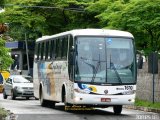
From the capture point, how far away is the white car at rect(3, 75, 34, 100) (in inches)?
1518

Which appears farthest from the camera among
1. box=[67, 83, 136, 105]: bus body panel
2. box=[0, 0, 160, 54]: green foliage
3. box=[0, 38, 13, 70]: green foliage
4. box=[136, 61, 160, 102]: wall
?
box=[136, 61, 160, 102]: wall

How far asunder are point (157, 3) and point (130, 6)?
2.01 m

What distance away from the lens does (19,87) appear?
38.7 m

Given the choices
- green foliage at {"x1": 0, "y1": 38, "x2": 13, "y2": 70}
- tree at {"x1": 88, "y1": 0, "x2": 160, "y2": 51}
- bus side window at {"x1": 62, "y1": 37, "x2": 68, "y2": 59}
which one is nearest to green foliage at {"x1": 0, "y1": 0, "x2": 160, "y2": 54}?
tree at {"x1": 88, "y1": 0, "x2": 160, "y2": 51}

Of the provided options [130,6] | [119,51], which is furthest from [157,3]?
[119,51]

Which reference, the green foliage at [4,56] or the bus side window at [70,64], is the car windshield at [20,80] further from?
the green foliage at [4,56]

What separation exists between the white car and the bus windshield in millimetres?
16327

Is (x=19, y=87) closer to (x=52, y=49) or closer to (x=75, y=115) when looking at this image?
(x=52, y=49)

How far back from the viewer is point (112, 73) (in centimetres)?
2250

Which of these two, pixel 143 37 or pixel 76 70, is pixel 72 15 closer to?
pixel 143 37

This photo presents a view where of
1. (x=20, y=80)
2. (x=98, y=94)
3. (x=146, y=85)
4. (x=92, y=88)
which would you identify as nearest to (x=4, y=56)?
(x=92, y=88)

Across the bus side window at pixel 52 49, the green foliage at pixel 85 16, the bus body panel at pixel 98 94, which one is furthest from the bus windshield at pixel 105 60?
the green foliage at pixel 85 16

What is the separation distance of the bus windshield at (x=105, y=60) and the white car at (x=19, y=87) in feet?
53.6

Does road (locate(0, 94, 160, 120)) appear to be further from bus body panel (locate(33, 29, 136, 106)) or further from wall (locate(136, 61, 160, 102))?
wall (locate(136, 61, 160, 102))
